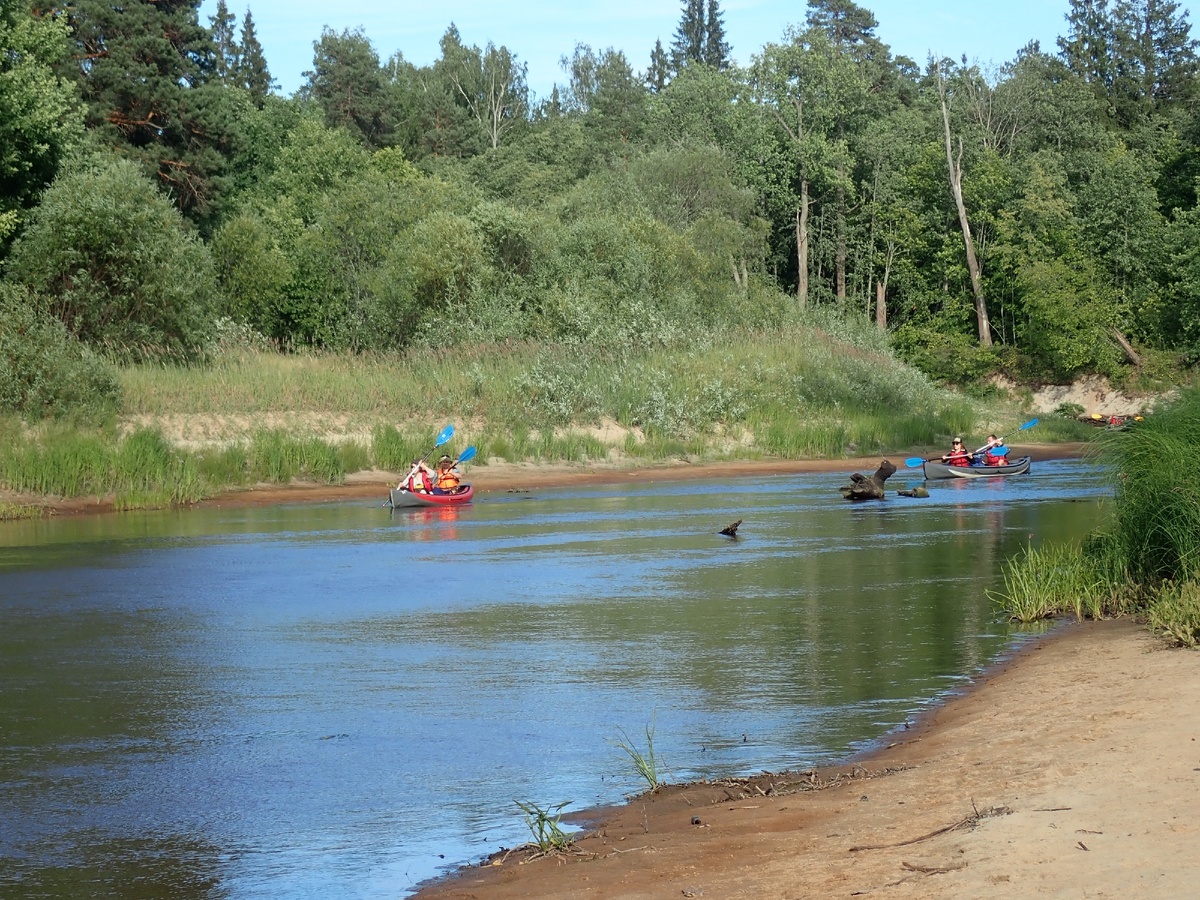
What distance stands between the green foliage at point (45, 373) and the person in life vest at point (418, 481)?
7.99 meters

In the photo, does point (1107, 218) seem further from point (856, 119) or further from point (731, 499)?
point (731, 499)

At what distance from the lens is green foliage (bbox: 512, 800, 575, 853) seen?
7848 mm

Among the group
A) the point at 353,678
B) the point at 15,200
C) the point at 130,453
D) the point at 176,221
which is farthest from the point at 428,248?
the point at 353,678

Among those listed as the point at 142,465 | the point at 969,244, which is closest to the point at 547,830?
the point at 142,465

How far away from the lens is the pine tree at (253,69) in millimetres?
99625

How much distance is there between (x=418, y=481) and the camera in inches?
1231

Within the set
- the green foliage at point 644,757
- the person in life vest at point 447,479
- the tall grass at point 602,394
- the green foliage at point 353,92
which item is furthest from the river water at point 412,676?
the green foliage at point 353,92

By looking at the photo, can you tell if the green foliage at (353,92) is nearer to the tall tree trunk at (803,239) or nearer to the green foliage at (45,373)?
the tall tree trunk at (803,239)

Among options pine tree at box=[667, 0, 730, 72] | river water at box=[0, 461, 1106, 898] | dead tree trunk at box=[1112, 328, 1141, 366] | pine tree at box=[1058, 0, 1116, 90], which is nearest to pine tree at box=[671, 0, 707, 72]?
pine tree at box=[667, 0, 730, 72]

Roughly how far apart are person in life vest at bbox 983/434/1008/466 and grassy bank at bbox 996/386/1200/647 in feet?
70.9

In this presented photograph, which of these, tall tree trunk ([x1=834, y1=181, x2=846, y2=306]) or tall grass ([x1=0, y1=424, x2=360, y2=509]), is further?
tall tree trunk ([x1=834, y1=181, x2=846, y2=306])

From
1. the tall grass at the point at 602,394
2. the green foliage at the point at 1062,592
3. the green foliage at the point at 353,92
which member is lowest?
the green foliage at the point at 1062,592

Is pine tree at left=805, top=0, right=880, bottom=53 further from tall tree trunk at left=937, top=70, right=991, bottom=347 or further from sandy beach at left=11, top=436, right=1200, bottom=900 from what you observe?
sandy beach at left=11, top=436, right=1200, bottom=900

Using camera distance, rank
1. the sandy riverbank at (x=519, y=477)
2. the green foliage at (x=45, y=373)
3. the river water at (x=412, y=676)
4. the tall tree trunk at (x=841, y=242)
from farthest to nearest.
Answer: the tall tree trunk at (x=841, y=242) < the green foliage at (x=45, y=373) < the sandy riverbank at (x=519, y=477) < the river water at (x=412, y=676)
